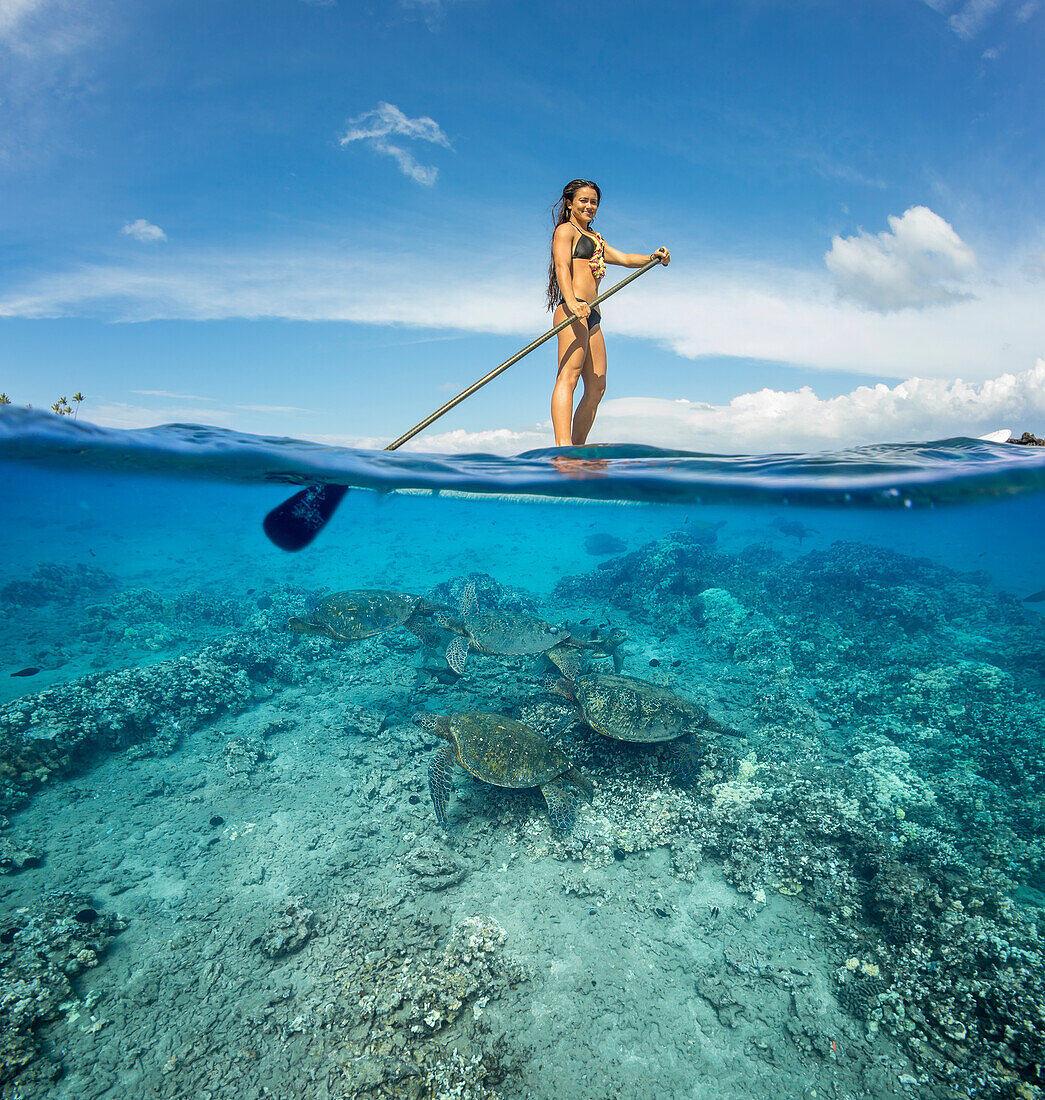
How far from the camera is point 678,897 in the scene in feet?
12.2

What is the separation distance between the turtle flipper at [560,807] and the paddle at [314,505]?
414 cm

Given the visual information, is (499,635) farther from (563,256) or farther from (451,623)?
(563,256)

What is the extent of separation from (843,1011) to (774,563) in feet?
52.9

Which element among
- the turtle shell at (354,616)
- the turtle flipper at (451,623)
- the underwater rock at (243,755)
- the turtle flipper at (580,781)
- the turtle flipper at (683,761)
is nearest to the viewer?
the turtle flipper at (580,781)

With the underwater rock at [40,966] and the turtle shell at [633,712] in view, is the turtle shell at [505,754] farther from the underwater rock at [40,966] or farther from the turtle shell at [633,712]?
the underwater rock at [40,966]

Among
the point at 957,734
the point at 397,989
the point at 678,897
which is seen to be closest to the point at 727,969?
the point at 678,897

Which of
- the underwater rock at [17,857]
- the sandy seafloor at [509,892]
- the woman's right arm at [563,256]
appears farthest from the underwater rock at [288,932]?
the woman's right arm at [563,256]

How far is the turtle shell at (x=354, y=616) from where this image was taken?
618cm

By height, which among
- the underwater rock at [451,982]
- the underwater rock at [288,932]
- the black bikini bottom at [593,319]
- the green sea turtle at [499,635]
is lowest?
the underwater rock at [288,932]

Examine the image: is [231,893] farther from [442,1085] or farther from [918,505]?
[918,505]

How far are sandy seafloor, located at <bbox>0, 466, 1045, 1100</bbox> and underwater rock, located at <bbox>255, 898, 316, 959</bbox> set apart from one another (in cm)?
2

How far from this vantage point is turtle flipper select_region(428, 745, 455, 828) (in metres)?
4.13

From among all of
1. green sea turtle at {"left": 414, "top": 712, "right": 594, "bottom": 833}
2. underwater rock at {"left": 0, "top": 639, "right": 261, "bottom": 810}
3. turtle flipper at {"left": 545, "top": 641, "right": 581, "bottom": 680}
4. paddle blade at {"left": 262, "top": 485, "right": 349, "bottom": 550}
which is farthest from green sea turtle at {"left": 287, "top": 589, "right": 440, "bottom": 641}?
green sea turtle at {"left": 414, "top": 712, "right": 594, "bottom": 833}

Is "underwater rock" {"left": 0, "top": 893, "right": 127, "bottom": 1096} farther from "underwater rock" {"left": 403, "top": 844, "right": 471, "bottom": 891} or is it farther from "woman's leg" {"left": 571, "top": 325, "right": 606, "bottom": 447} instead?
"woman's leg" {"left": 571, "top": 325, "right": 606, "bottom": 447}
